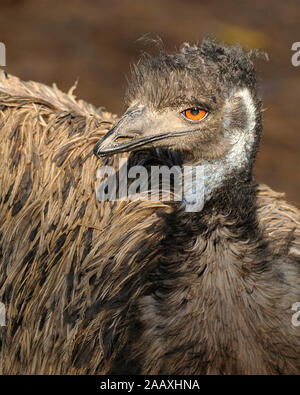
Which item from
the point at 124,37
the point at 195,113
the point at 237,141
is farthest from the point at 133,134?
the point at 124,37

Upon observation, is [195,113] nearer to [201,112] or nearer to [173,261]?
[201,112]

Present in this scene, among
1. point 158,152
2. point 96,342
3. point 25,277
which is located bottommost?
point 96,342

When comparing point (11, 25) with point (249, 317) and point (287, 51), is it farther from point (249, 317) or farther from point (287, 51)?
point (249, 317)

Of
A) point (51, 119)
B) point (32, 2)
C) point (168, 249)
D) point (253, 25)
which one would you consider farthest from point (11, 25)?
point (168, 249)

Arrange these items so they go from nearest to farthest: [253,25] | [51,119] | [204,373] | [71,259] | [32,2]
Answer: [204,373] → [71,259] → [51,119] → [253,25] → [32,2]

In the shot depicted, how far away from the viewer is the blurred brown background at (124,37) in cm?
444

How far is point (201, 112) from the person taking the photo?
1907mm

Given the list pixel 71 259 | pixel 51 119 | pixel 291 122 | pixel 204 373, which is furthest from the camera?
pixel 291 122

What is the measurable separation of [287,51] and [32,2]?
190cm

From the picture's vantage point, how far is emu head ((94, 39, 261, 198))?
188 centimetres

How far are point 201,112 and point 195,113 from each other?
0.02 meters

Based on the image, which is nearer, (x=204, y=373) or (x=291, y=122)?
(x=204, y=373)

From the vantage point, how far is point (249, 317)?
189 cm

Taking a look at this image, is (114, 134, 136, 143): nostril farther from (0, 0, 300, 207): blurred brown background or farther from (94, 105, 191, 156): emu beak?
(0, 0, 300, 207): blurred brown background
